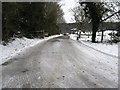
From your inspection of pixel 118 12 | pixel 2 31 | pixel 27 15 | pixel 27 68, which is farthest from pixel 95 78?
pixel 27 15

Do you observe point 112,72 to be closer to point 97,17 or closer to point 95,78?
point 95,78

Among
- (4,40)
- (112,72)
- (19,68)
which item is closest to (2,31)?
(4,40)

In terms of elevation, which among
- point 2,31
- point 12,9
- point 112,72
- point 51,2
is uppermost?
point 51,2

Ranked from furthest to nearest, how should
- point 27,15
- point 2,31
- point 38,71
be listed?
point 27,15 → point 2,31 → point 38,71

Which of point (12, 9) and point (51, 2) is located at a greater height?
point (51, 2)

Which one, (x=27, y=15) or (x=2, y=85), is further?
(x=27, y=15)

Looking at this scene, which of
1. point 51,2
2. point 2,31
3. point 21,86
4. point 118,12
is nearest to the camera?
point 21,86

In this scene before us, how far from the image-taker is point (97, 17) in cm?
3378

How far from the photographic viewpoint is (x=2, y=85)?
7672mm

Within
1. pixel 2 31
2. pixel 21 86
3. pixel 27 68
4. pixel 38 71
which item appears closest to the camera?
pixel 21 86

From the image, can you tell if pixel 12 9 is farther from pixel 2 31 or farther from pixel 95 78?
pixel 95 78

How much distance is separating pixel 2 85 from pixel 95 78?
3.48 metres

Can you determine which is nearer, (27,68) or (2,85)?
(2,85)

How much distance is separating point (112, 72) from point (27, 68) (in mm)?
3877
